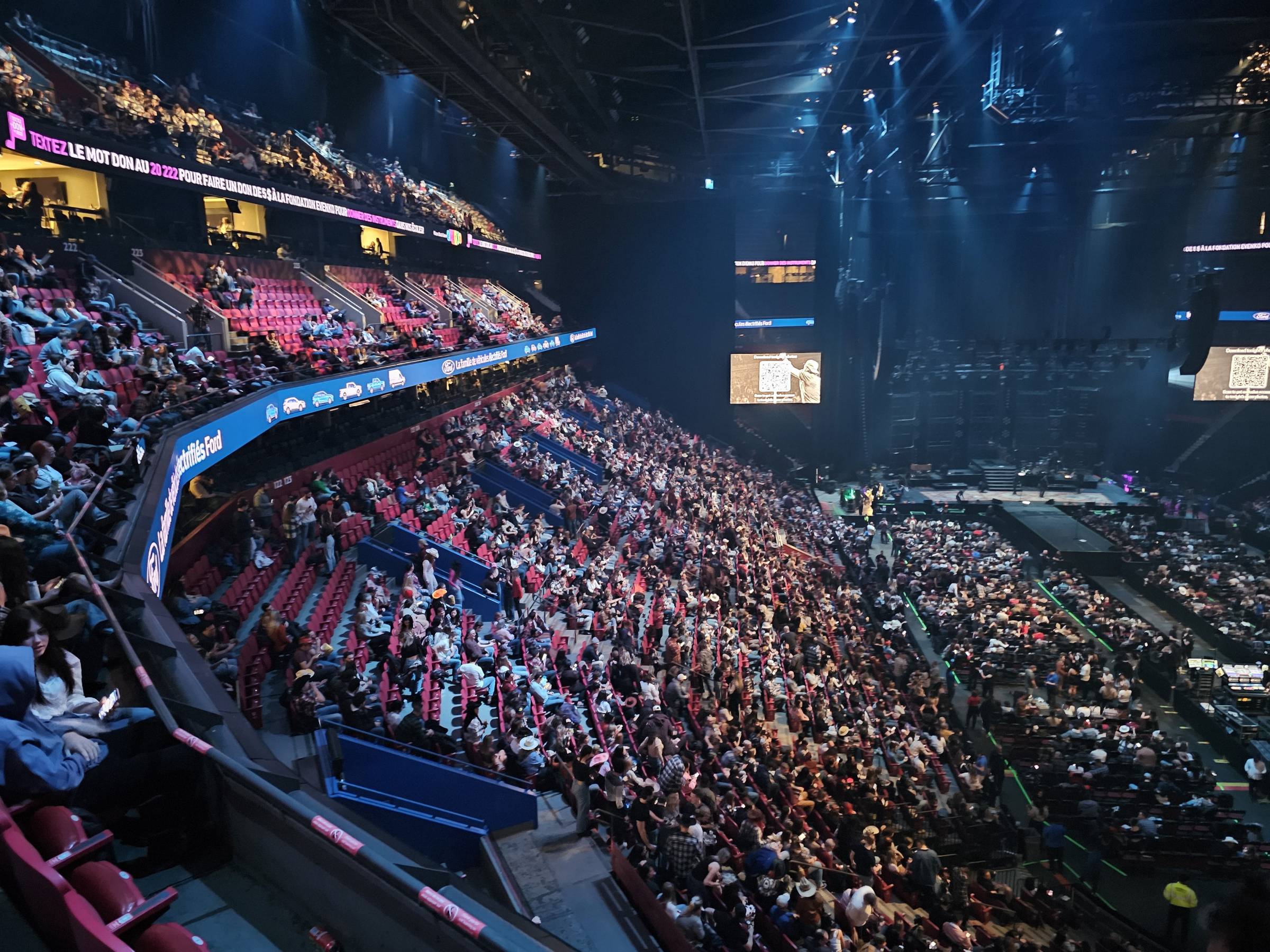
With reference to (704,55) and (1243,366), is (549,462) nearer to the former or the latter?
(704,55)

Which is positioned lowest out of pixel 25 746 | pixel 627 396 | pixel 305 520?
pixel 305 520

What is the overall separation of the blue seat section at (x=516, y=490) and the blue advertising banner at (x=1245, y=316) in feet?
92.1

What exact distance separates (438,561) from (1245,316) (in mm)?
32784

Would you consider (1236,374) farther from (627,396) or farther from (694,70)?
(694,70)

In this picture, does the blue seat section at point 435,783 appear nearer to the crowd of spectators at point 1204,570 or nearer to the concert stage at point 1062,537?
the crowd of spectators at point 1204,570

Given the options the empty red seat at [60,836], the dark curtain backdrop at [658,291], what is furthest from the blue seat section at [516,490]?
the dark curtain backdrop at [658,291]

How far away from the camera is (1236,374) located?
30.0 meters

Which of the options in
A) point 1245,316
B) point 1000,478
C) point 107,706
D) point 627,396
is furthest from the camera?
point 627,396

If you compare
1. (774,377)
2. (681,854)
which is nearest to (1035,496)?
(774,377)

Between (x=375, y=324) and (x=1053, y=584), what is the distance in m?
17.9

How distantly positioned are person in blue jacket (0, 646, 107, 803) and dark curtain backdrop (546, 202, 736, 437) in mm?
30119

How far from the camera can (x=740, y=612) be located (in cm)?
1470

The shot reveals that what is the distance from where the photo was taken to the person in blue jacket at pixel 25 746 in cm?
248

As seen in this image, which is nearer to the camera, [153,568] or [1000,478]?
[153,568]
